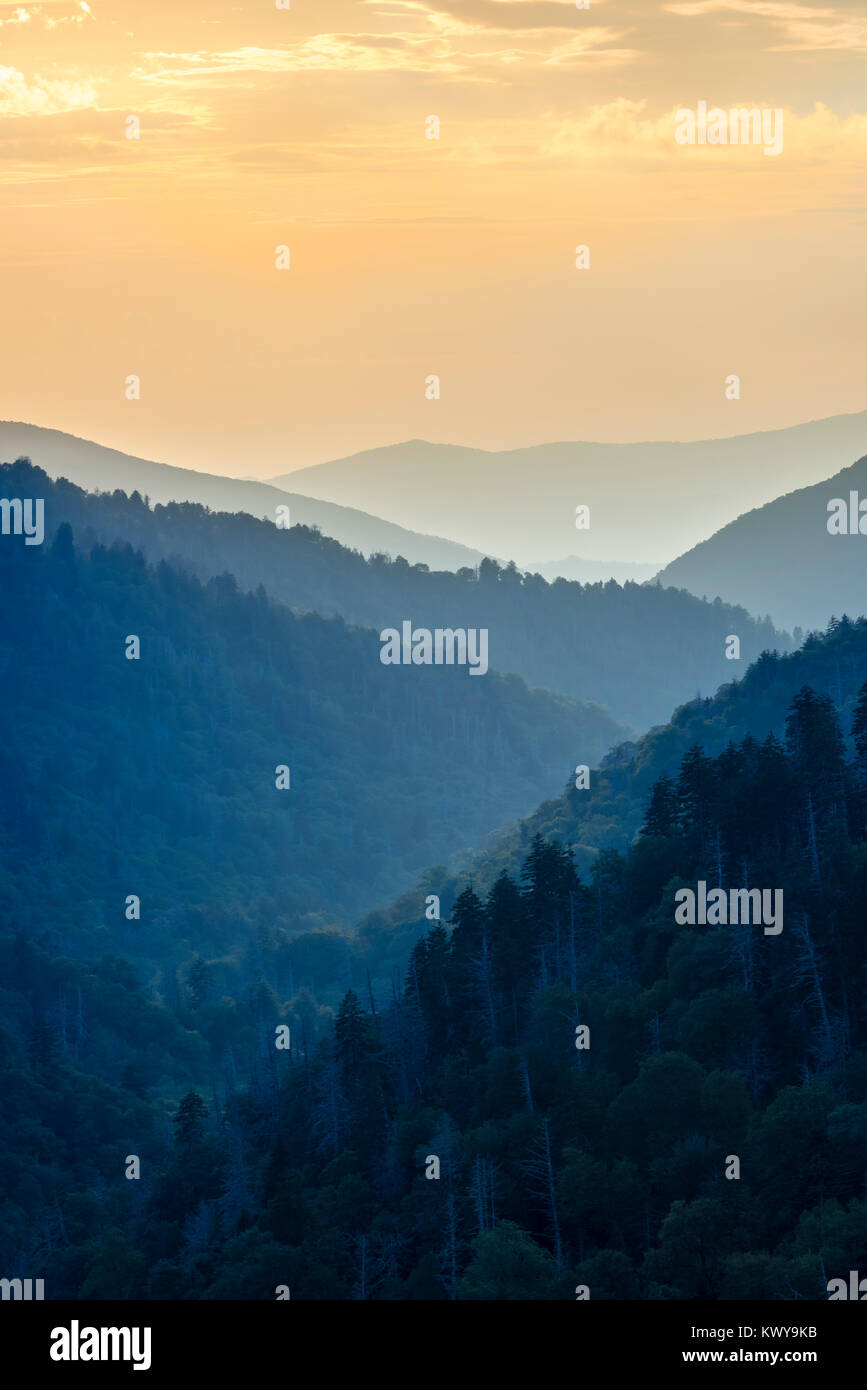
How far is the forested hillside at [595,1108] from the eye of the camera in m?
62.9

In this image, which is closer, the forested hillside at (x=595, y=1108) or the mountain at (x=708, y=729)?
the forested hillside at (x=595, y=1108)

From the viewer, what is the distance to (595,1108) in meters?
74.8

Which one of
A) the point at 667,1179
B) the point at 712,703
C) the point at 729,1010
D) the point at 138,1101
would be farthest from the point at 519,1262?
the point at 712,703

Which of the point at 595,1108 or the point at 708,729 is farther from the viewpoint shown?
the point at 708,729

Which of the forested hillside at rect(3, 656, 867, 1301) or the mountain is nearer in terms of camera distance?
the forested hillside at rect(3, 656, 867, 1301)

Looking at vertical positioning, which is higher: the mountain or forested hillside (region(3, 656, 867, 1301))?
the mountain

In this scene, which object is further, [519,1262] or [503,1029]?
[503,1029]

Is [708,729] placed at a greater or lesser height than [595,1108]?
greater

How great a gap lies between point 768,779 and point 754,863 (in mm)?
5295

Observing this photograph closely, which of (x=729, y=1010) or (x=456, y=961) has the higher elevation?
(x=456, y=961)

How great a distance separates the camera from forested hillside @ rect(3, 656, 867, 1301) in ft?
206

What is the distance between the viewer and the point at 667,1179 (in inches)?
2685

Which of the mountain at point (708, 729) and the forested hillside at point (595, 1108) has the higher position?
the mountain at point (708, 729)
